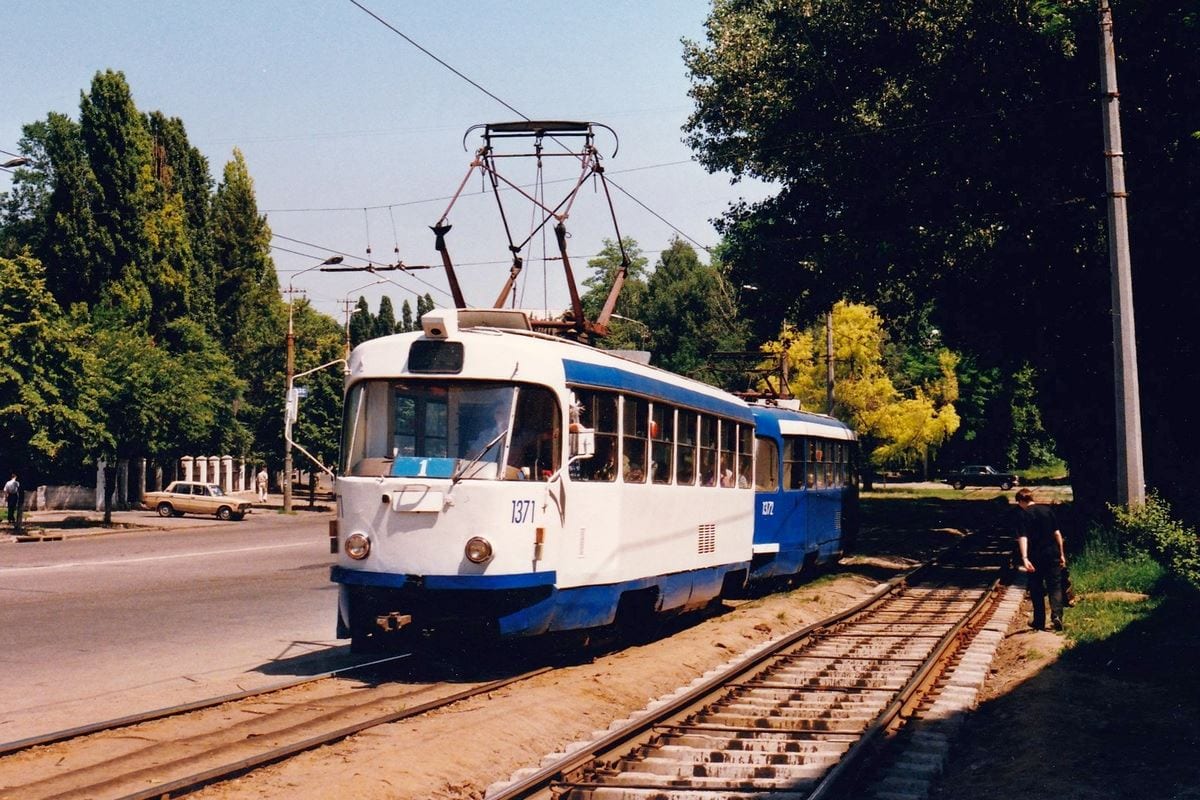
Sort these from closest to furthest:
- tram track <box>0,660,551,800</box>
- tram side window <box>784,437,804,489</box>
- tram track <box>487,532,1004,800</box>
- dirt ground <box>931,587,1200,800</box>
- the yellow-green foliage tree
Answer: tram track <box>0,660,551,800</box>, tram track <box>487,532,1004,800</box>, dirt ground <box>931,587,1200,800</box>, tram side window <box>784,437,804,489</box>, the yellow-green foliage tree

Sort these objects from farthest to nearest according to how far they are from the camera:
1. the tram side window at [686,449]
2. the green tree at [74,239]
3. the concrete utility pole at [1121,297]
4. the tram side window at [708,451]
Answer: the green tree at [74,239], the concrete utility pole at [1121,297], the tram side window at [708,451], the tram side window at [686,449]

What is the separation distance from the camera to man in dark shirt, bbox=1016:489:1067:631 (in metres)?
15.6

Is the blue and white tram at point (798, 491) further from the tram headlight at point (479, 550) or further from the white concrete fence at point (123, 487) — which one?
the white concrete fence at point (123, 487)

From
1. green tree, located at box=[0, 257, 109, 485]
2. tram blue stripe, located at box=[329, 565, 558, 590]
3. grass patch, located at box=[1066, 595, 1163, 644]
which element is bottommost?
grass patch, located at box=[1066, 595, 1163, 644]

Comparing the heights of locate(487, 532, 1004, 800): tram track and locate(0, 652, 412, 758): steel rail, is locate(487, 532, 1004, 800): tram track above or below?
below

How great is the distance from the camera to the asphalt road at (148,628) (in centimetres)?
1189

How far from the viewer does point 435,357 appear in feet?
39.9

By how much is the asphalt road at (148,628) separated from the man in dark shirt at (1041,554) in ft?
27.3

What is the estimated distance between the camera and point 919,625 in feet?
56.4

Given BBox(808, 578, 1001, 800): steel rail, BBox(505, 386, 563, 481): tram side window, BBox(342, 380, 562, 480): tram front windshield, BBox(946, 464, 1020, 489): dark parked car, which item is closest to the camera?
BBox(808, 578, 1001, 800): steel rail

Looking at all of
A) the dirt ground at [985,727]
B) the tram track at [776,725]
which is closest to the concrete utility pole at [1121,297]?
the tram track at [776,725]

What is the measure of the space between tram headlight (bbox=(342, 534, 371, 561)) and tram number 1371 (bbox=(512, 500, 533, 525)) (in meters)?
1.39

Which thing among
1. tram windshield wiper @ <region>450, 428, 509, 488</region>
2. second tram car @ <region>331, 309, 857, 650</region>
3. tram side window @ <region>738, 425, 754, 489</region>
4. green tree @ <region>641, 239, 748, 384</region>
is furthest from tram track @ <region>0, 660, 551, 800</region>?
green tree @ <region>641, 239, 748, 384</region>

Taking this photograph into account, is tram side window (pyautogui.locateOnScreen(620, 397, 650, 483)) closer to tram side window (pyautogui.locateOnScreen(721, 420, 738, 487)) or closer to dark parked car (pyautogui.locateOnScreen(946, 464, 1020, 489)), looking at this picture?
tram side window (pyautogui.locateOnScreen(721, 420, 738, 487))
